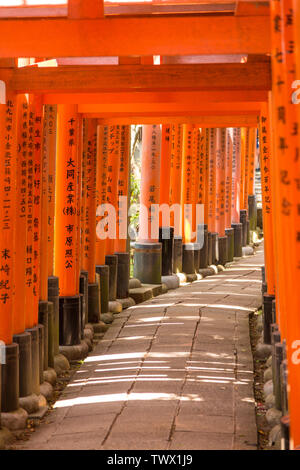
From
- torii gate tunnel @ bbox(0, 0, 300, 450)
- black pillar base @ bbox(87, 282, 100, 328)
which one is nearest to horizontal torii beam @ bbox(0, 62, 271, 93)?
torii gate tunnel @ bbox(0, 0, 300, 450)

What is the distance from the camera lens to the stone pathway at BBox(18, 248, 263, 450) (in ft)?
27.9

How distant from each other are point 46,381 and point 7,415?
166cm

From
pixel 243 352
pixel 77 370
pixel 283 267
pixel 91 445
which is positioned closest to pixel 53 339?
pixel 77 370

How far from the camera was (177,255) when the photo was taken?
64.9ft

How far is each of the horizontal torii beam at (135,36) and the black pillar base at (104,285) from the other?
7624 millimetres

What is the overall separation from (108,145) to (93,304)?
9.93 ft

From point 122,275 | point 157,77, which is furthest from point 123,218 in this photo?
point 157,77

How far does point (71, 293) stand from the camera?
498 inches

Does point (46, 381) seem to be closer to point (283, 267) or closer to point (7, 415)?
point (7, 415)

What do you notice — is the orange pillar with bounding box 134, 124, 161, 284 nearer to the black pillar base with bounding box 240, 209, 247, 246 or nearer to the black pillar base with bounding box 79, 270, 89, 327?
the black pillar base with bounding box 79, 270, 89, 327

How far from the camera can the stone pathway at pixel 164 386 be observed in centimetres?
849

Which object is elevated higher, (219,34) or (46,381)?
(219,34)

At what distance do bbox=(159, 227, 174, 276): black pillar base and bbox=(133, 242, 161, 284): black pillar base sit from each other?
2.39ft

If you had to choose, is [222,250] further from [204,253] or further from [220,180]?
[204,253]
